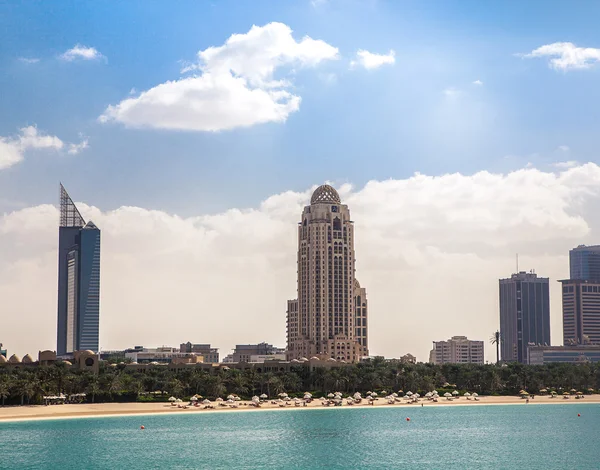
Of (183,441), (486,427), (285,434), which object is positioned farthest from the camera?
(486,427)

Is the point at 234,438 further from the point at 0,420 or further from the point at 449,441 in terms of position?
the point at 0,420

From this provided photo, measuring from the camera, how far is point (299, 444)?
6137 inches

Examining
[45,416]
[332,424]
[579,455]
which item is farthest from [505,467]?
[45,416]

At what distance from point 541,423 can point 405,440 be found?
143ft

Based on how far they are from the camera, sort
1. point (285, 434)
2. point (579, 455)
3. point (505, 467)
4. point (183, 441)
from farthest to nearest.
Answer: point (285, 434), point (183, 441), point (579, 455), point (505, 467)

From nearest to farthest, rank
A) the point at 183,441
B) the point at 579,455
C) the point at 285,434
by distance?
the point at 579,455
the point at 183,441
the point at 285,434

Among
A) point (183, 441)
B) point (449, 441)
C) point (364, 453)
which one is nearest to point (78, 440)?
point (183, 441)

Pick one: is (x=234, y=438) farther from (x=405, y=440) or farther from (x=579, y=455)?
(x=579, y=455)

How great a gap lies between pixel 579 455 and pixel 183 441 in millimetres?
61859

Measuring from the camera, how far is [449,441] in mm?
161875

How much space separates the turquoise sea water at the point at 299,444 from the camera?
439 feet

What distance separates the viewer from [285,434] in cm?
17238

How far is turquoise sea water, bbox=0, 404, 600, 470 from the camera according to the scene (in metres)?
134

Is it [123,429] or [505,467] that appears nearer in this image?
[505,467]
